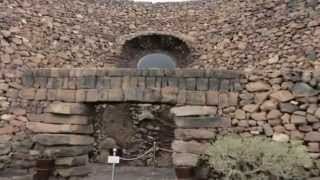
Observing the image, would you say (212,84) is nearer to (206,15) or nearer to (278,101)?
A: (278,101)

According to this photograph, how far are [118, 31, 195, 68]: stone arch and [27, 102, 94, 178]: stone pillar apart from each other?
6.45m

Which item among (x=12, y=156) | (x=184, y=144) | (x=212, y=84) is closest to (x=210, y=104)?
(x=212, y=84)

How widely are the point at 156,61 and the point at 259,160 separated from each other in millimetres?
8777

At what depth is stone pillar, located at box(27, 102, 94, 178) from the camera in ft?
23.7

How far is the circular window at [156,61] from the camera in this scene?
47.0ft

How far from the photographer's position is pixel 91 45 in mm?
12891

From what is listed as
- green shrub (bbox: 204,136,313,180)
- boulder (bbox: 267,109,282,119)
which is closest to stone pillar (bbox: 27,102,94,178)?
green shrub (bbox: 204,136,313,180)

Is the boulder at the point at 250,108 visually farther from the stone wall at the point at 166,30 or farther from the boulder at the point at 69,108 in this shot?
the stone wall at the point at 166,30

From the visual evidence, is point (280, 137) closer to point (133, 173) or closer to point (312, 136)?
point (312, 136)

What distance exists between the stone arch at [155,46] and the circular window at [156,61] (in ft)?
0.42

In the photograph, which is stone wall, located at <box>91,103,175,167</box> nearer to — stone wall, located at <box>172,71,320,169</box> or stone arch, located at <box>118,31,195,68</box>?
stone arch, located at <box>118,31,195,68</box>

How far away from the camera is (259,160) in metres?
6.08

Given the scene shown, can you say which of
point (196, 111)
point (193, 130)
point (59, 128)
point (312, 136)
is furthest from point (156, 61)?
point (312, 136)

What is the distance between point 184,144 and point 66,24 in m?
7.40
